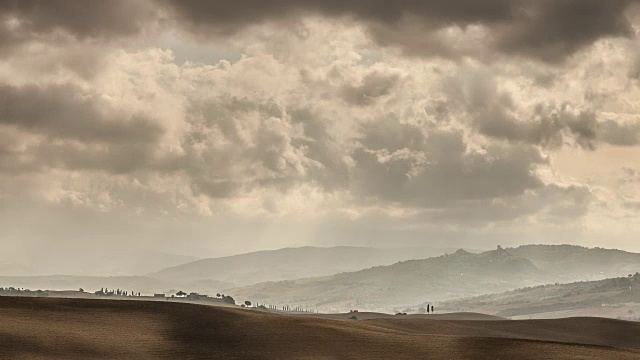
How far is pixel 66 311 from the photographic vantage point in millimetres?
146375

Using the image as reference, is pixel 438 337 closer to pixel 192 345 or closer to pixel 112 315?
pixel 192 345

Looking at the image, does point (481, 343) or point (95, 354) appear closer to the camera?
point (95, 354)

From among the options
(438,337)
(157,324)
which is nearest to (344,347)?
(438,337)

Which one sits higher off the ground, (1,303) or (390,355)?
(1,303)

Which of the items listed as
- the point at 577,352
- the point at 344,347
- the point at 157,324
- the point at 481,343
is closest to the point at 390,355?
the point at 344,347

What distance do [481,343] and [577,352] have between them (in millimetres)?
14358

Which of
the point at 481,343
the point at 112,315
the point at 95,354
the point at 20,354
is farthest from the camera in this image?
the point at 112,315

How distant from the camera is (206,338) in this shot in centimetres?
13750

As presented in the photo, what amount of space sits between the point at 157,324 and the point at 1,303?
2834 centimetres

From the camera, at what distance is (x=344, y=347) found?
5192 inches

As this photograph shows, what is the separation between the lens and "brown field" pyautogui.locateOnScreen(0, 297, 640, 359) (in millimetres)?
122188

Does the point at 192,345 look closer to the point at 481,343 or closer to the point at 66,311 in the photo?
the point at 66,311

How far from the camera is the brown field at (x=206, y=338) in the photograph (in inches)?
4811

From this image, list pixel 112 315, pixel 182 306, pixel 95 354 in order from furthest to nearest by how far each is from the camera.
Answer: pixel 182 306, pixel 112 315, pixel 95 354
